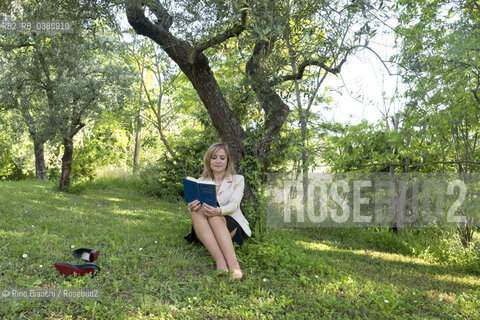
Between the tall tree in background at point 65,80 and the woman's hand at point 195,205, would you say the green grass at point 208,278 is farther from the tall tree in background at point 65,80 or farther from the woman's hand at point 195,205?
the tall tree in background at point 65,80

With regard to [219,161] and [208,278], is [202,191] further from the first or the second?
[208,278]

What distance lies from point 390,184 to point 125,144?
18.4 m

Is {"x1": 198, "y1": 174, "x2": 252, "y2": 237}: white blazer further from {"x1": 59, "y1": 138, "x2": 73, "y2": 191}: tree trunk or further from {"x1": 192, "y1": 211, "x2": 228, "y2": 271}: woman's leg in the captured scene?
{"x1": 59, "y1": 138, "x2": 73, "y2": 191}: tree trunk

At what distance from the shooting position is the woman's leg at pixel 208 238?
12.1 feet

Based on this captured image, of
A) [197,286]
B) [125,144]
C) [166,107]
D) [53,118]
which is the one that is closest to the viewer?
[197,286]

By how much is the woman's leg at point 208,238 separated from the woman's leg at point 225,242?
0.04m

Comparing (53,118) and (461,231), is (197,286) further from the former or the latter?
(53,118)

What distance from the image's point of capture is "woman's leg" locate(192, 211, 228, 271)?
3693 mm

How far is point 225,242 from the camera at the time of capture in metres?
3.68

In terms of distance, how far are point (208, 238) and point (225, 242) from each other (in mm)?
213

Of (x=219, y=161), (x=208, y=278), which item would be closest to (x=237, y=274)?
(x=208, y=278)

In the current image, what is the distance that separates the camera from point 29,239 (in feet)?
14.2

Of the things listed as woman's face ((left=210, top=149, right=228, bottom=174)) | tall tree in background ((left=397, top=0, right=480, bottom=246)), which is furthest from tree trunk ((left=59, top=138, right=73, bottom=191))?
tall tree in background ((left=397, top=0, right=480, bottom=246))

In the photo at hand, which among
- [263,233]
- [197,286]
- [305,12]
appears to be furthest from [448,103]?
[197,286]
